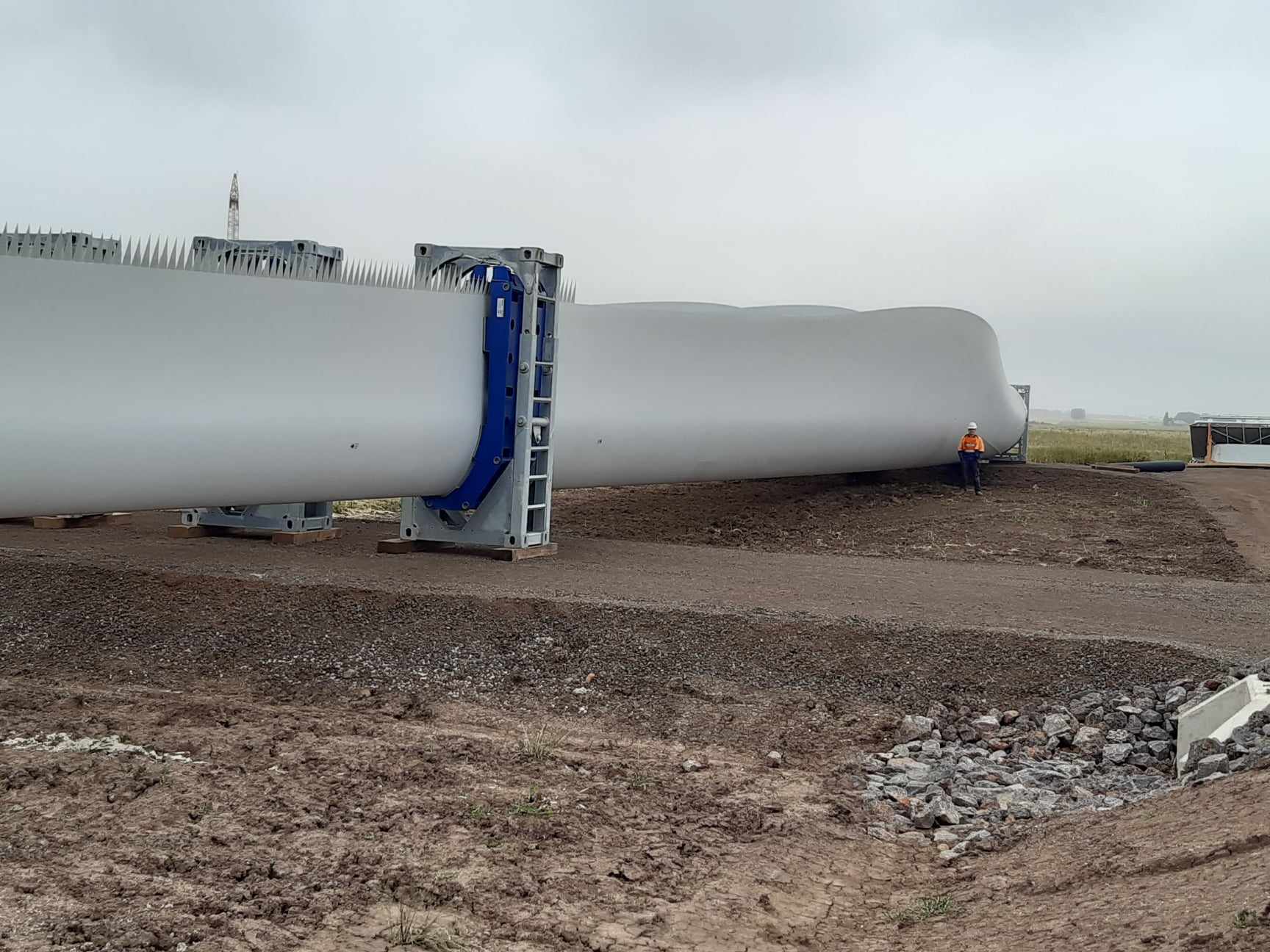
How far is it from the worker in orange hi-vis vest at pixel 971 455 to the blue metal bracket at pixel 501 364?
8.26 meters

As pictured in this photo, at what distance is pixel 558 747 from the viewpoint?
5.83 metres

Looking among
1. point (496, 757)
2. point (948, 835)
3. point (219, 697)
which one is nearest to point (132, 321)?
point (219, 697)

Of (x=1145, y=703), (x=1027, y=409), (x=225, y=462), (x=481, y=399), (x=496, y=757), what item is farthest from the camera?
(x=1027, y=409)

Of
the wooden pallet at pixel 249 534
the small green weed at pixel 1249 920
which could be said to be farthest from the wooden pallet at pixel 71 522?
the small green weed at pixel 1249 920

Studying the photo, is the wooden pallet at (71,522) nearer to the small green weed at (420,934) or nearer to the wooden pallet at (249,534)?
the wooden pallet at (249,534)

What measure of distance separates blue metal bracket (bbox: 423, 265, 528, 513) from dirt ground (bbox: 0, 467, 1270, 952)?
3.20 ft

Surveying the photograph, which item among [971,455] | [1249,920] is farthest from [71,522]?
[1249,920]

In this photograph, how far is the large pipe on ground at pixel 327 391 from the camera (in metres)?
7.05

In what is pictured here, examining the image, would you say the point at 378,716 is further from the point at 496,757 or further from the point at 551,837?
the point at 551,837

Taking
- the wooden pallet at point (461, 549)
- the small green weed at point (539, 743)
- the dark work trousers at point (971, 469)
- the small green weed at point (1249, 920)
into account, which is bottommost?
the small green weed at point (539, 743)

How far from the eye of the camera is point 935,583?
9891 mm

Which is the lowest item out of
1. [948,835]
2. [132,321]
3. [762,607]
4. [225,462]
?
[948,835]

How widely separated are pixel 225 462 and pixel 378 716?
2.46 meters

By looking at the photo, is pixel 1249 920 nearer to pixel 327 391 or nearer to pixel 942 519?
pixel 327 391
